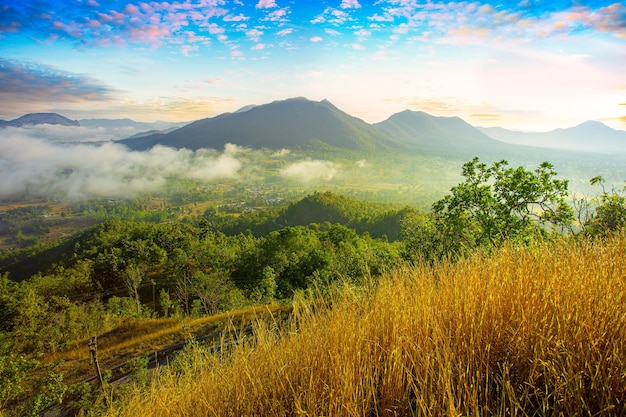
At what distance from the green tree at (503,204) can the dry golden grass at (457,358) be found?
6.96 m

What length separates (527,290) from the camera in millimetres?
1969

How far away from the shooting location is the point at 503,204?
9625 millimetres

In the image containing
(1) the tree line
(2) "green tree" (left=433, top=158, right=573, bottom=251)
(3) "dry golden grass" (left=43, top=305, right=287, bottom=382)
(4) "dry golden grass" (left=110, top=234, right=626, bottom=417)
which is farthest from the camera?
(3) "dry golden grass" (left=43, top=305, right=287, bottom=382)

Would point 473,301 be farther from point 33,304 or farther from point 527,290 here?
point 33,304

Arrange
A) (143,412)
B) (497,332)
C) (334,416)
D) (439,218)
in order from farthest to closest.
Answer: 1. (439,218)
2. (143,412)
3. (497,332)
4. (334,416)

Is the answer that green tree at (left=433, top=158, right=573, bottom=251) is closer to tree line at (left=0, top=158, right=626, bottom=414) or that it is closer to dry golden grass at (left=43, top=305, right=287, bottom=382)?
tree line at (left=0, top=158, right=626, bottom=414)

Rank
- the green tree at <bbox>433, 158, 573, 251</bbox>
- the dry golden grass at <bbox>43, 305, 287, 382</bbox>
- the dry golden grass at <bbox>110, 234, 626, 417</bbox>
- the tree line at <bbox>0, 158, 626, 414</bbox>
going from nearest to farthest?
the dry golden grass at <bbox>110, 234, 626, 417</bbox>, the tree line at <bbox>0, 158, 626, 414</bbox>, the green tree at <bbox>433, 158, 573, 251</bbox>, the dry golden grass at <bbox>43, 305, 287, 382</bbox>

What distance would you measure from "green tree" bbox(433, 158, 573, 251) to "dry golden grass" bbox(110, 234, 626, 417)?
274 inches

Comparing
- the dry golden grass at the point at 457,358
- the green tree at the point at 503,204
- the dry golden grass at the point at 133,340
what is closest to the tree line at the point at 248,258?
the green tree at the point at 503,204

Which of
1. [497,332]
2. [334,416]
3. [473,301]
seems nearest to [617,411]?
[497,332]

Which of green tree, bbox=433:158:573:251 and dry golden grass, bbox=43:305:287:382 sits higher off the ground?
green tree, bbox=433:158:573:251

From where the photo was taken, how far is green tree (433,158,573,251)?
8758 mm

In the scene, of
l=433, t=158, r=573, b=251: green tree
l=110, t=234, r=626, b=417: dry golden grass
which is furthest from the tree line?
l=110, t=234, r=626, b=417: dry golden grass

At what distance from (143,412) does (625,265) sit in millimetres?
3556
